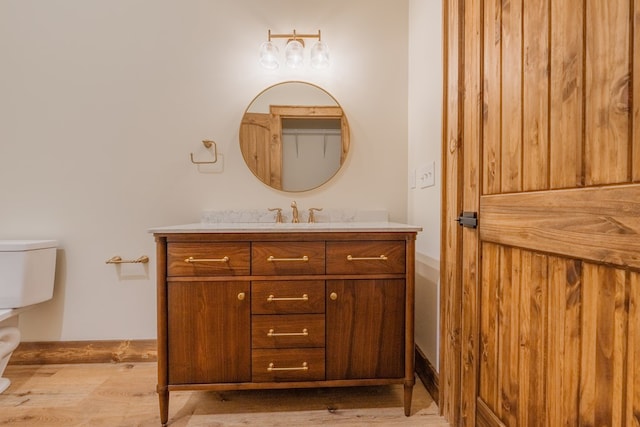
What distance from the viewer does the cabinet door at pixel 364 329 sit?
49.6 inches

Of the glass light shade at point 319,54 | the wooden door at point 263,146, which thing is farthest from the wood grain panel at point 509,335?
the glass light shade at point 319,54

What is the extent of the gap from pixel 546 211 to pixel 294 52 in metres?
1.52

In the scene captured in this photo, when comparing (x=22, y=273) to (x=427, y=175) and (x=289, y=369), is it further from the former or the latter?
(x=427, y=175)

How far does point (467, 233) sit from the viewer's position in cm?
114

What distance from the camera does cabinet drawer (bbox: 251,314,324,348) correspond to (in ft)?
4.07

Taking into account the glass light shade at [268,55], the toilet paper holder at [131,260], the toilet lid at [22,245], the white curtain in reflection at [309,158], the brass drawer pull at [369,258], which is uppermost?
the glass light shade at [268,55]

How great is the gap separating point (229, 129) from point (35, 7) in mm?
1260

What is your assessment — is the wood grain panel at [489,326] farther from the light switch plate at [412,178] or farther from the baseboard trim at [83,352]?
the baseboard trim at [83,352]

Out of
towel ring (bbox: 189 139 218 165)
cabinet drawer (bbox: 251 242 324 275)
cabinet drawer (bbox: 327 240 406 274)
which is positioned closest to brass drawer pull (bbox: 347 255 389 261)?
cabinet drawer (bbox: 327 240 406 274)

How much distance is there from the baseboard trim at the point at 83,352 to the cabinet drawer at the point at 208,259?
860mm

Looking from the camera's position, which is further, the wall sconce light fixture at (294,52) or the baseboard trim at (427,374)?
the wall sconce light fixture at (294,52)

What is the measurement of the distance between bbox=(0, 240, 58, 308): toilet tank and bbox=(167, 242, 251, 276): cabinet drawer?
925 millimetres

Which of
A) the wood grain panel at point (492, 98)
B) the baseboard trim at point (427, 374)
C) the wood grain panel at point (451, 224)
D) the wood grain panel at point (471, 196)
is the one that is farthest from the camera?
the baseboard trim at point (427, 374)

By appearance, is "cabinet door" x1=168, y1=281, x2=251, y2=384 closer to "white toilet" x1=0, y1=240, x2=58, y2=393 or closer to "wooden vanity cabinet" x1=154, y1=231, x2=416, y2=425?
"wooden vanity cabinet" x1=154, y1=231, x2=416, y2=425
